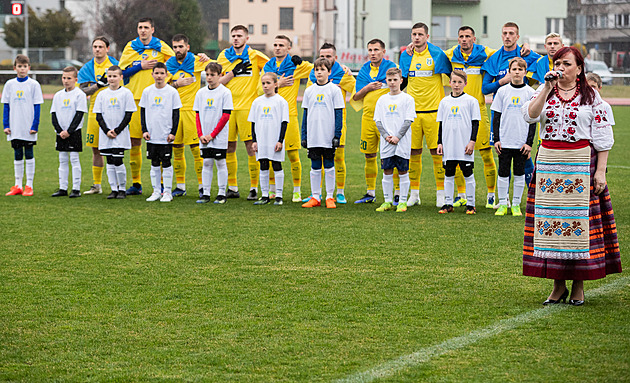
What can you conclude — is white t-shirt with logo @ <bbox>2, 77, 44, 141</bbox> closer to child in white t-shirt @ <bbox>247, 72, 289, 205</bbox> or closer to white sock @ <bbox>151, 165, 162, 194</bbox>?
white sock @ <bbox>151, 165, 162, 194</bbox>

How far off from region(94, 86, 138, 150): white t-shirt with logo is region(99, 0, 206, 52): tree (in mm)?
43893

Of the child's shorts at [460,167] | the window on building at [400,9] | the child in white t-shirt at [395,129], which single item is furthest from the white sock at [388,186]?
the window on building at [400,9]

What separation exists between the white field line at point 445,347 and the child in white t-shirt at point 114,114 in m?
7.10

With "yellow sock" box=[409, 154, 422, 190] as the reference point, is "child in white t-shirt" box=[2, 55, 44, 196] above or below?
above

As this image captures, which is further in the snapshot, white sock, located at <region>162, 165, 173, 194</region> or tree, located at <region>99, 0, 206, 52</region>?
tree, located at <region>99, 0, 206, 52</region>

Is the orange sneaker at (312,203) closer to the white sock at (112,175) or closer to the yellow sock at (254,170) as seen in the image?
the yellow sock at (254,170)

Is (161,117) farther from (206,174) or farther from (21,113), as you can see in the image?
(21,113)

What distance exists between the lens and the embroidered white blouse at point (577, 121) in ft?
18.4

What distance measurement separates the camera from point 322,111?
35.1 ft

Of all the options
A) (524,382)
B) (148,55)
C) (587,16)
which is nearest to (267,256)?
(524,382)

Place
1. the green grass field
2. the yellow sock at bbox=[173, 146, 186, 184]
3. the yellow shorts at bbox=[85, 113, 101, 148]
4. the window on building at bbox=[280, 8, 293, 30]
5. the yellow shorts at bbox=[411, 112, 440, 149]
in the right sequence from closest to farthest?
1. the green grass field
2. the yellow shorts at bbox=[411, 112, 440, 149]
3. the yellow sock at bbox=[173, 146, 186, 184]
4. the yellow shorts at bbox=[85, 113, 101, 148]
5. the window on building at bbox=[280, 8, 293, 30]

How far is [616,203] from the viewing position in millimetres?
10992

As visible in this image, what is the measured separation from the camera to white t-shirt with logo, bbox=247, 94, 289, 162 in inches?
425

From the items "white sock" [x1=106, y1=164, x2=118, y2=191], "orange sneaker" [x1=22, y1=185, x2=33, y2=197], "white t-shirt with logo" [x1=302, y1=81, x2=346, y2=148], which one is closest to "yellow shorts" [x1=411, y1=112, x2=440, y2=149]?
"white t-shirt with logo" [x1=302, y1=81, x2=346, y2=148]
